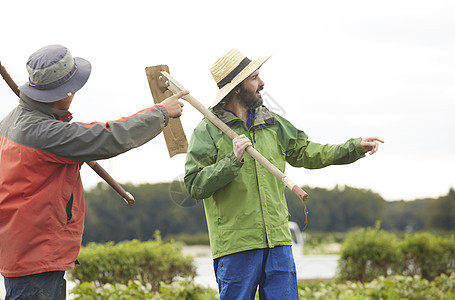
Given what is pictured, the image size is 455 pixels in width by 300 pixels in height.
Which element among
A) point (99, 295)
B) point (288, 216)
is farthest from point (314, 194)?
point (288, 216)

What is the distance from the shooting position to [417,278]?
778 centimetres

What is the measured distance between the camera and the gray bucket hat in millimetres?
3375

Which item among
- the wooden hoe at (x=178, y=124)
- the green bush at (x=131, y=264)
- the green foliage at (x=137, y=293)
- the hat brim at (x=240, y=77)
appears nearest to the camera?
the wooden hoe at (x=178, y=124)

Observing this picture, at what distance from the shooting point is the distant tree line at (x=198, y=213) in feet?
72.7

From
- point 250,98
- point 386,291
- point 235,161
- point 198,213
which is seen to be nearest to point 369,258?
point 386,291

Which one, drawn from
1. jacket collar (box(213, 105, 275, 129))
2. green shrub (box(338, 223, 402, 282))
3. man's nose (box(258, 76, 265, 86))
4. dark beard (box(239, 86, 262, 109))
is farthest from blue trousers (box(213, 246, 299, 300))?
green shrub (box(338, 223, 402, 282))

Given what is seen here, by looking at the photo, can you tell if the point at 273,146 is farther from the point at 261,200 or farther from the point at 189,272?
the point at 189,272

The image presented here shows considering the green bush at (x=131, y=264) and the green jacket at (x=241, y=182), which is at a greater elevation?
the green jacket at (x=241, y=182)

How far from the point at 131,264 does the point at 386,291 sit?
9.59 ft

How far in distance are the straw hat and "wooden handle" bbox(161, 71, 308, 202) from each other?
0.23m

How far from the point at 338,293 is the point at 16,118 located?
15.8 ft

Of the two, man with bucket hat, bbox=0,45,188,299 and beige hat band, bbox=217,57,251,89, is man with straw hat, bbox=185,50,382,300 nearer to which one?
beige hat band, bbox=217,57,251,89

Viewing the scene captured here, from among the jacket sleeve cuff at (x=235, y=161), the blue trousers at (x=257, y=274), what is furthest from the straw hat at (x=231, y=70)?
the blue trousers at (x=257, y=274)

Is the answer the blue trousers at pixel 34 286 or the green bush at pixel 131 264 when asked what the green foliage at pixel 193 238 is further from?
the blue trousers at pixel 34 286
